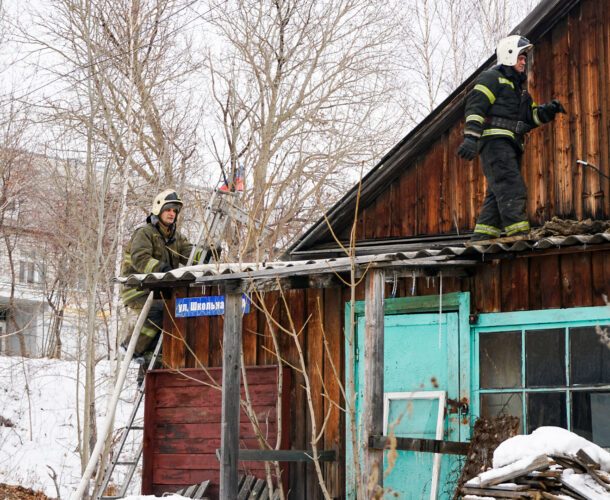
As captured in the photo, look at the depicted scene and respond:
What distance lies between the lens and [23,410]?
23.1 metres

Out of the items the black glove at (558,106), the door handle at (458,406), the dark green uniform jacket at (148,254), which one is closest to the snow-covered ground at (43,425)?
the dark green uniform jacket at (148,254)

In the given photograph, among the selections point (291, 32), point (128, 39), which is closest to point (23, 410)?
point (128, 39)

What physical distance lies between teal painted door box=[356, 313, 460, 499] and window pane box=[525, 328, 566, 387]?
0.69m

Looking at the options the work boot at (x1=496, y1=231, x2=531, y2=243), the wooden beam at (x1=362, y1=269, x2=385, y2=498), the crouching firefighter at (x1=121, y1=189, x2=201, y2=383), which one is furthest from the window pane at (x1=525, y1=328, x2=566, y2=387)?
the crouching firefighter at (x1=121, y1=189, x2=201, y2=383)

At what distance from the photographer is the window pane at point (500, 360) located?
7.55 metres

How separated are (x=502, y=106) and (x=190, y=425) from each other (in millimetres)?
4932

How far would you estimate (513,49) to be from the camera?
8.45m

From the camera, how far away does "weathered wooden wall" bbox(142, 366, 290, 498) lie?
357 inches

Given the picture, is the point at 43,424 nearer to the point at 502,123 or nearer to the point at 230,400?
the point at 230,400

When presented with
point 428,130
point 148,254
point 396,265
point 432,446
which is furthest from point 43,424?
point 396,265

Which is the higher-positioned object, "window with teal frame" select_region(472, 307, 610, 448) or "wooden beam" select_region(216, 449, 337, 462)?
"window with teal frame" select_region(472, 307, 610, 448)

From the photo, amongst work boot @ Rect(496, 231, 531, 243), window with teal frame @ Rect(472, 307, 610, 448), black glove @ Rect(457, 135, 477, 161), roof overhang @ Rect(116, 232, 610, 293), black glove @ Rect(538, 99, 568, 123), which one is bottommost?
window with teal frame @ Rect(472, 307, 610, 448)

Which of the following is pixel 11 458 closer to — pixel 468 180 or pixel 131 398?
pixel 131 398

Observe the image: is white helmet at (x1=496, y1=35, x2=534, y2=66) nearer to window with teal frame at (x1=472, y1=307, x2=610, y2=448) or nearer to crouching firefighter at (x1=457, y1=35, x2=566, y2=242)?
crouching firefighter at (x1=457, y1=35, x2=566, y2=242)
